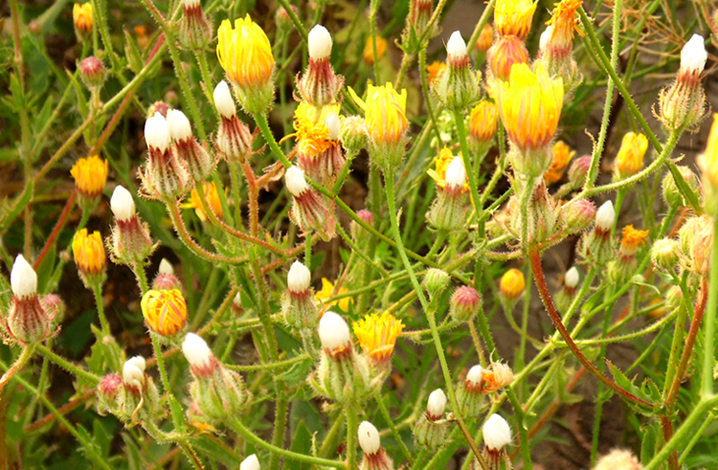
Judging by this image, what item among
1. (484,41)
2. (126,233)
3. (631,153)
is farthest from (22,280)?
(484,41)

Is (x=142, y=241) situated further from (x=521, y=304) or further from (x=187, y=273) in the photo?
(x=521, y=304)

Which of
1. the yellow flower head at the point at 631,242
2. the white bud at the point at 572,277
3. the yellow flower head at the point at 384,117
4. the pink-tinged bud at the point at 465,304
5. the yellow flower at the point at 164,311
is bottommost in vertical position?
the white bud at the point at 572,277

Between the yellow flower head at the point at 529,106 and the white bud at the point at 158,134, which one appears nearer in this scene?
the yellow flower head at the point at 529,106

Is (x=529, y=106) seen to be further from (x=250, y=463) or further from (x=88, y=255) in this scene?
(x=88, y=255)

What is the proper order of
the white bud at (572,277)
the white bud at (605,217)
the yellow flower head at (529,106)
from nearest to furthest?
the yellow flower head at (529,106), the white bud at (605,217), the white bud at (572,277)

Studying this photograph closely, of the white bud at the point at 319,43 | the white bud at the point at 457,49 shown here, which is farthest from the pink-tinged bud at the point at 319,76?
the white bud at the point at 457,49

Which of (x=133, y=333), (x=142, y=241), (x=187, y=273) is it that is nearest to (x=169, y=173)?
(x=142, y=241)

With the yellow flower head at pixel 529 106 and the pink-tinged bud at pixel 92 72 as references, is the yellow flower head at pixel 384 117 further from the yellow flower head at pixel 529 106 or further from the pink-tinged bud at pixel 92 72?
the pink-tinged bud at pixel 92 72
